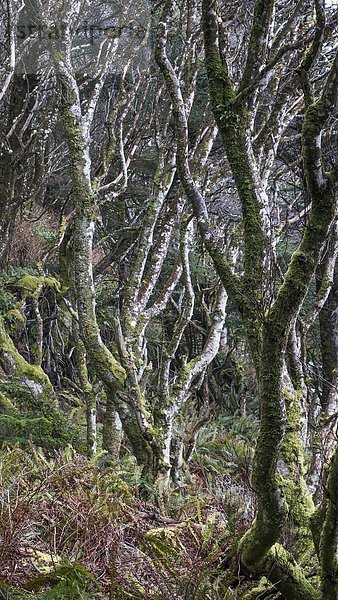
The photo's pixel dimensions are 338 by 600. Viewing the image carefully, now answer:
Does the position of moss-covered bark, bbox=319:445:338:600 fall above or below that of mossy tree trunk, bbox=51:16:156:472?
below

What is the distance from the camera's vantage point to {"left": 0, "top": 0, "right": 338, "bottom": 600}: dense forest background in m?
2.52

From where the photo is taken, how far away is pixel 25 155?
28.9ft

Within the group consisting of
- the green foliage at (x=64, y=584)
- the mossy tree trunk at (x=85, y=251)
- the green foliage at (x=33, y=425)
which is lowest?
the green foliage at (x=64, y=584)

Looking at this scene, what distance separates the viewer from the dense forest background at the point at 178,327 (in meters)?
2.52

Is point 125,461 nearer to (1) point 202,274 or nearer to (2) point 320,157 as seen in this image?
(2) point 320,157

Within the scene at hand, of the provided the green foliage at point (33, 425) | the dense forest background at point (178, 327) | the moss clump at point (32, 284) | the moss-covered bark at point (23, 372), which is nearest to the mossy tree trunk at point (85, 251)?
the dense forest background at point (178, 327)

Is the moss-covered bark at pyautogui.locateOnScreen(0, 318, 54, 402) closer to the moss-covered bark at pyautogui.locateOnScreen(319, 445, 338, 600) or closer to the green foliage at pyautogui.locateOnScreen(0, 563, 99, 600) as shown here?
the green foliage at pyautogui.locateOnScreen(0, 563, 99, 600)

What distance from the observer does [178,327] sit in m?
5.63

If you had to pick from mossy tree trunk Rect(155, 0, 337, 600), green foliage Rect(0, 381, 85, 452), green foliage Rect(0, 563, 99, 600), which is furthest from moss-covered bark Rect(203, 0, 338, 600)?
green foliage Rect(0, 381, 85, 452)

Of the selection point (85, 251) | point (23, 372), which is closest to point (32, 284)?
point (23, 372)

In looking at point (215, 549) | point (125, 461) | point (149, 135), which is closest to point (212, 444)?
point (125, 461)

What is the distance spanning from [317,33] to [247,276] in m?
1.14

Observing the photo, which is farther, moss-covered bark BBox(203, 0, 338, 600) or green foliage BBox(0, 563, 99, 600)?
green foliage BBox(0, 563, 99, 600)

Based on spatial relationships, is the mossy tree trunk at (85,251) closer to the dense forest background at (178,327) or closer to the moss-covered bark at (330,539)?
the dense forest background at (178,327)
